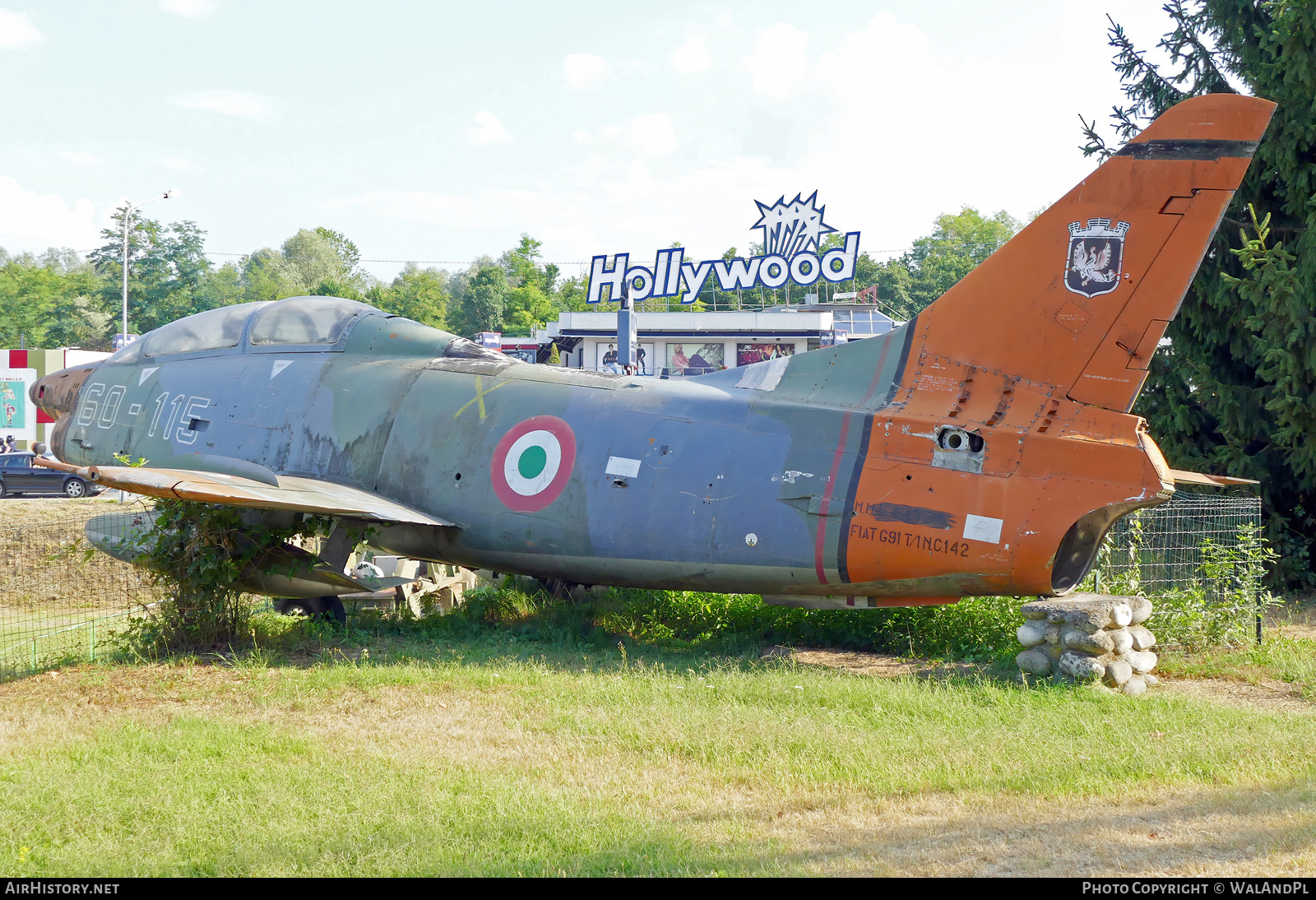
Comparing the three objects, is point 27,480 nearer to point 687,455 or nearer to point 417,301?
point 687,455

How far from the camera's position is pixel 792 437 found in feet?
31.1

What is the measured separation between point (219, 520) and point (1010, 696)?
7871 mm

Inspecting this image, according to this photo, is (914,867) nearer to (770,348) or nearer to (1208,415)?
(1208,415)

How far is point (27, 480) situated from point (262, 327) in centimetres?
2378

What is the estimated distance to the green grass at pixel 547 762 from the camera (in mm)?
5133

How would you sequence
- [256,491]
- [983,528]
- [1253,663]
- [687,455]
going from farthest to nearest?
[687,455] < [1253,663] < [256,491] < [983,528]

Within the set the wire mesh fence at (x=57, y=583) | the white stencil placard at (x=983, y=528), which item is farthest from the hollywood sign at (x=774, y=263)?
the white stencil placard at (x=983, y=528)

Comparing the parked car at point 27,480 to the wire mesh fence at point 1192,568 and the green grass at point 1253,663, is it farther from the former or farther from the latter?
the green grass at point 1253,663

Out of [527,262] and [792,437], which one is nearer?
[792,437]

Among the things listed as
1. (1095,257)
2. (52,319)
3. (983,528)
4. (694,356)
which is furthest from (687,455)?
(52,319)

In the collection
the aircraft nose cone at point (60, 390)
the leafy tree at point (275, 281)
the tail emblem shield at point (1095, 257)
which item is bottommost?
the aircraft nose cone at point (60, 390)

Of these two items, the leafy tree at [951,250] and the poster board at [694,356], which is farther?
the leafy tree at [951,250]

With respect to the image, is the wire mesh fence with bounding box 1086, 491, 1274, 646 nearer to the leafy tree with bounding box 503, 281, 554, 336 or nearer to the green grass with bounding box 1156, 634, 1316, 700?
the green grass with bounding box 1156, 634, 1316, 700

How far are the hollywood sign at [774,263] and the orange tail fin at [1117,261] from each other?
3989 centimetres
